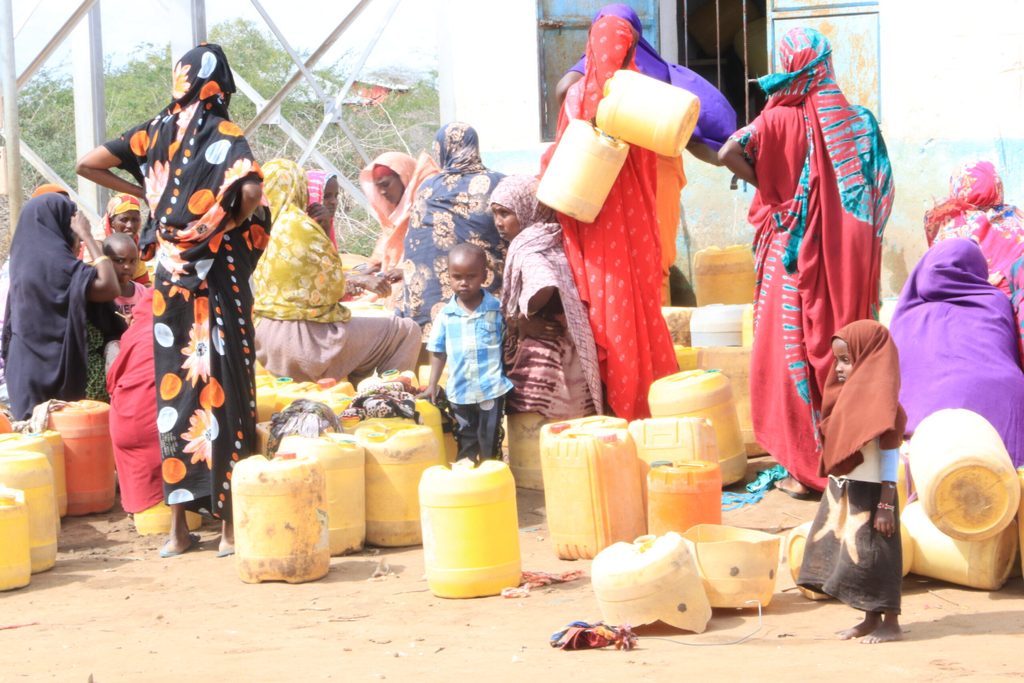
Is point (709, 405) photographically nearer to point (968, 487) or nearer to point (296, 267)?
point (968, 487)

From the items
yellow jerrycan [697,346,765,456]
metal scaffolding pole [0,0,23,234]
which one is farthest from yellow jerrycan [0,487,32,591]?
metal scaffolding pole [0,0,23,234]

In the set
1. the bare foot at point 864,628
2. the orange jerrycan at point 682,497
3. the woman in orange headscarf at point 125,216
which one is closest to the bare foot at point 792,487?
the orange jerrycan at point 682,497

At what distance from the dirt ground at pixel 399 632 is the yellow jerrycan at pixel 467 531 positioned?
3.1 inches

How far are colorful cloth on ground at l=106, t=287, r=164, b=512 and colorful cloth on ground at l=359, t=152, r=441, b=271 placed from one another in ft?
9.58

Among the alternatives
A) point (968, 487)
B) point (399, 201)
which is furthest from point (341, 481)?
point (399, 201)

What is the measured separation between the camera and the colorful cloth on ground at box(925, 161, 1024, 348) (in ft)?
22.9

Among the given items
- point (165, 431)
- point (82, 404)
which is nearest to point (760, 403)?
point (165, 431)

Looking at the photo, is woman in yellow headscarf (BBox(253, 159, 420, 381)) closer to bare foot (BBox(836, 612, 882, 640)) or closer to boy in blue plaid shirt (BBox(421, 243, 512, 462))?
boy in blue plaid shirt (BBox(421, 243, 512, 462))

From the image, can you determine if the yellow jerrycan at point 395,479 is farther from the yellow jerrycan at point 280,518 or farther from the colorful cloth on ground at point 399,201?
the colorful cloth on ground at point 399,201

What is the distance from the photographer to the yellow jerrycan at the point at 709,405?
21.4 feet

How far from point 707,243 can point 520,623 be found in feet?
15.8

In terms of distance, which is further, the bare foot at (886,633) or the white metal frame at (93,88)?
the white metal frame at (93,88)

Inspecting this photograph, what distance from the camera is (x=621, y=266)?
692cm

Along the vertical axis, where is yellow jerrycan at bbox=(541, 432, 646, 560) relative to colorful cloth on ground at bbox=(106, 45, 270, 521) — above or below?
below
